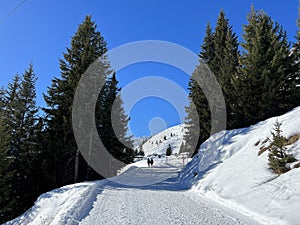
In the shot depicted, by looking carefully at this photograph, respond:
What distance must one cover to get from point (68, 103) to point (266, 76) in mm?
15354

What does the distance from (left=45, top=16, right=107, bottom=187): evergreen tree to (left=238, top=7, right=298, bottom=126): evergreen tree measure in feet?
40.3

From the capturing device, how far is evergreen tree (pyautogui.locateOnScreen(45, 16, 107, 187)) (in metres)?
16.4

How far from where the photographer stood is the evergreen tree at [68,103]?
1644 centimetres

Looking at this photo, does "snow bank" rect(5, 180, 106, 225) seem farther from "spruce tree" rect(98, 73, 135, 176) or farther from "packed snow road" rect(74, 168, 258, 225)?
"spruce tree" rect(98, 73, 135, 176)

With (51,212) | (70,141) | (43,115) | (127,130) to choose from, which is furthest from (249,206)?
(127,130)

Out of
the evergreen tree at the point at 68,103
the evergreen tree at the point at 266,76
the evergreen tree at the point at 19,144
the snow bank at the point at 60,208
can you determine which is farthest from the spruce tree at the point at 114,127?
the evergreen tree at the point at 266,76

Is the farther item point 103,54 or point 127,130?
point 127,130

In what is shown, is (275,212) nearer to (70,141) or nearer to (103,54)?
(70,141)

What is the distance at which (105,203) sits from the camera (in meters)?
7.54

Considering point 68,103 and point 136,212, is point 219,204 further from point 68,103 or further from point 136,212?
point 68,103

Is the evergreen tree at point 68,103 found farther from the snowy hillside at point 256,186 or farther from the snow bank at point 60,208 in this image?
the snowy hillside at point 256,186

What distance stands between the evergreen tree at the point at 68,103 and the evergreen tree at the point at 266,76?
12.3 m

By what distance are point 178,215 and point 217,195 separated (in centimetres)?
283

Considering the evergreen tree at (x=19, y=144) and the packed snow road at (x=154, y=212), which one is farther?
the evergreen tree at (x=19, y=144)
